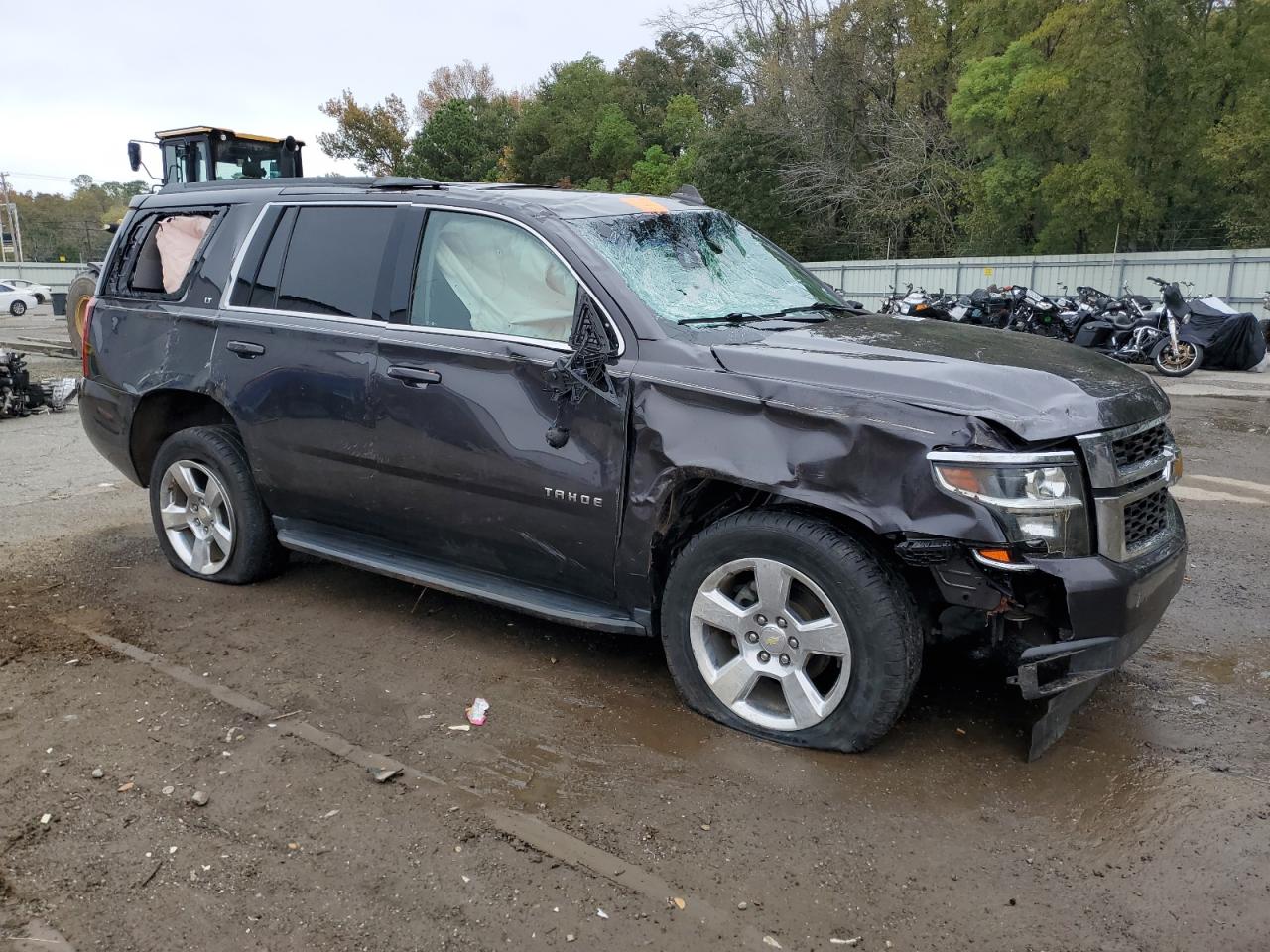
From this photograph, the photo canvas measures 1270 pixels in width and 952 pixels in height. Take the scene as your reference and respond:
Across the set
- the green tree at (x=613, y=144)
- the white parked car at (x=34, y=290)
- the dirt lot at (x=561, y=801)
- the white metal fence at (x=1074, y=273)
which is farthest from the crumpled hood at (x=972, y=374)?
the green tree at (x=613, y=144)

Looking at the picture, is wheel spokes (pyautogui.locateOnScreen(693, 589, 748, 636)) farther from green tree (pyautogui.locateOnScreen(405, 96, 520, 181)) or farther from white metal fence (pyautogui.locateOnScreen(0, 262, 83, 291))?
green tree (pyautogui.locateOnScreen(405, 96, 520, 181))

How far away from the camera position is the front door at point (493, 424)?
3809mm

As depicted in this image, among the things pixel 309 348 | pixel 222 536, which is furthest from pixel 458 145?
pixel 309 348

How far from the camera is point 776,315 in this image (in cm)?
426

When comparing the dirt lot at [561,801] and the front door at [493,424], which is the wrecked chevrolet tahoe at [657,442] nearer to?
the front door at [493,424]

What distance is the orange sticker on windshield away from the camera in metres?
4.50

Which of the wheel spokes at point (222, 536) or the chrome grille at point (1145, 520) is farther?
the wheel spokes at point (222, 536)

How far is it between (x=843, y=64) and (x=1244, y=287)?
19.6m

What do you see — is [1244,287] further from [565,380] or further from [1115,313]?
[565,380]

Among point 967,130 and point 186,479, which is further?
point 967,130

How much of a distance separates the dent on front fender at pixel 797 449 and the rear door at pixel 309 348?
56.4 inches

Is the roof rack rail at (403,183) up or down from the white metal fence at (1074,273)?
up

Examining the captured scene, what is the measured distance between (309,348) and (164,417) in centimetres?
134

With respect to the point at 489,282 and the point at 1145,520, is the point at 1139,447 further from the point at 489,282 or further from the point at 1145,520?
the point at 489,282
